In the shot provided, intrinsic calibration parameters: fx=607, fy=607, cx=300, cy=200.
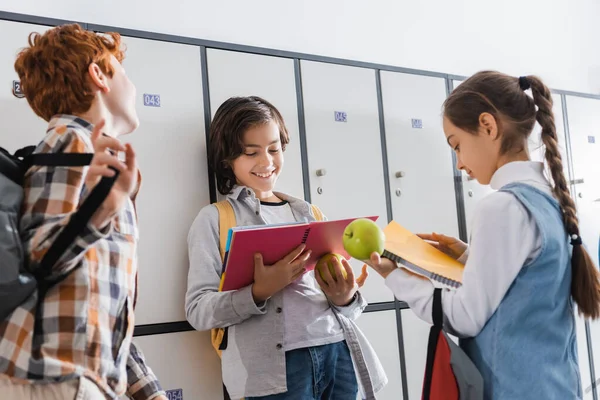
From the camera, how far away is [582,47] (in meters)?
4.15

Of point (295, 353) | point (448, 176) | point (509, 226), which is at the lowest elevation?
point (295, 353)

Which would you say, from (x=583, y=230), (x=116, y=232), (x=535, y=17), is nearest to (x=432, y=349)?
(x=116, y=232)

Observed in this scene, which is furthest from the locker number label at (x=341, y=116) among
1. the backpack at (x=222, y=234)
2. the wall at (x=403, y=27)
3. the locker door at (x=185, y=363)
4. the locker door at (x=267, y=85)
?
the locker door at (x=185, y=363)

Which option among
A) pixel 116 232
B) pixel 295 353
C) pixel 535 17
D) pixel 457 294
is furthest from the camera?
pixel 535 17

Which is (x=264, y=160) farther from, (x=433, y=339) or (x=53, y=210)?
(x=53, y=210)

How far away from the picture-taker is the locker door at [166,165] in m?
1.98

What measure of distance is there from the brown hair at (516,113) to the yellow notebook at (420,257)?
0.28 meters

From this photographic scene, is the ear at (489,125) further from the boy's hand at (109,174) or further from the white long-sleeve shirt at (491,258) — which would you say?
the boy's hand at (109,174)

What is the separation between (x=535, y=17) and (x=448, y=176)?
1.76m

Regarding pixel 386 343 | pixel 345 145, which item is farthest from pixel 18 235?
pixel 386 343

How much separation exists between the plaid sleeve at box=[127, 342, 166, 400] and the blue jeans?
0.53 meters

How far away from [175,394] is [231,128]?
89 centimetres

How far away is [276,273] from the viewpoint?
174 centimetres

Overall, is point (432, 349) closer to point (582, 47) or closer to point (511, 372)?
point (511, 372)
